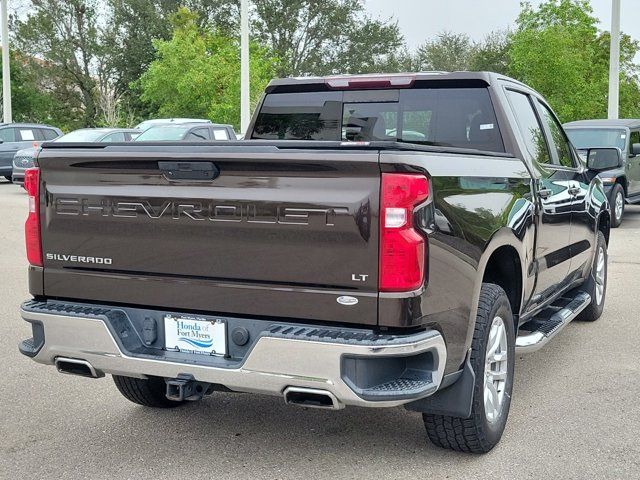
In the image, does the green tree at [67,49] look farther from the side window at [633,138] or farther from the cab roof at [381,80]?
the cab roof at [381,80]

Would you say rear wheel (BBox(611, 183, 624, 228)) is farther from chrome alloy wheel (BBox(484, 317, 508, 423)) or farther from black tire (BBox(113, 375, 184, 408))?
black tire (BBox(113, 375, 184, 408))

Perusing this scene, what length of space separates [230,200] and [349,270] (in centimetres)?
63

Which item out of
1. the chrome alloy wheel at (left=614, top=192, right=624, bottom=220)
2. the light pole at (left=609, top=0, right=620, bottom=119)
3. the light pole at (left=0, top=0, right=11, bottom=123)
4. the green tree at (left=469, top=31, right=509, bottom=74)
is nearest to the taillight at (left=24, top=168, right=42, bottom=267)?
the chrome alloy wheel at (left=614, top=192, right=624, bottom=220)

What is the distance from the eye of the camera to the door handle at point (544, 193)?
5.09 metres

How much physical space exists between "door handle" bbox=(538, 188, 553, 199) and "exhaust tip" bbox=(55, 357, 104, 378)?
2.77 metres

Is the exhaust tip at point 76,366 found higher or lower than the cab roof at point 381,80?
lower

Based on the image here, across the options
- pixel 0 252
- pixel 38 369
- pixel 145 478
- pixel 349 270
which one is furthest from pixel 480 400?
pixel 0 252

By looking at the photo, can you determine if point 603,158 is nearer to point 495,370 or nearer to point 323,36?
point 495,370

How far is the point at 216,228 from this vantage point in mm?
3734

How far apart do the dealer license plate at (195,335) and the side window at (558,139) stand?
3129mm

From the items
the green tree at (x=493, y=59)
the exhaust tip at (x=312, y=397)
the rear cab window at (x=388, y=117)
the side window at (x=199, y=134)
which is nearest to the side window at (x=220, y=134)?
the side window at (x=199, y=134)

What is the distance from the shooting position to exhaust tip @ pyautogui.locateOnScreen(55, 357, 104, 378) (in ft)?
13.2

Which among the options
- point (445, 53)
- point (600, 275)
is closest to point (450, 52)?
point (445, 53)

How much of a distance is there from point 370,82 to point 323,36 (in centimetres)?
5459
